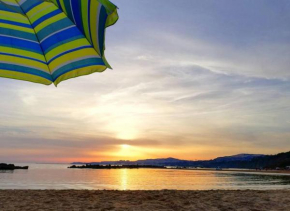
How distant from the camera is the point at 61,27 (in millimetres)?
3420

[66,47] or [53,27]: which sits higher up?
[53,27]

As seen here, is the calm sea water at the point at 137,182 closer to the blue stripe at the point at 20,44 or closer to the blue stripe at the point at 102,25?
the blue stripe at the point at 20,44

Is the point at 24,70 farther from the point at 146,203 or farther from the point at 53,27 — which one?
the point at 146,203

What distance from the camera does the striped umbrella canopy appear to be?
3.34m

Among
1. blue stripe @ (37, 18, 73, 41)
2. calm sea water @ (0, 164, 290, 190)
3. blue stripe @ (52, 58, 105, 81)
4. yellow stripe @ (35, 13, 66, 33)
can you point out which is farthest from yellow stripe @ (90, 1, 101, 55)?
calm sea water @ (0, 164, 290, 190)

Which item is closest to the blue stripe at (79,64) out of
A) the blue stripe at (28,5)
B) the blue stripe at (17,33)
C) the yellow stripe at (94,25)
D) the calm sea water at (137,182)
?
the yellow stripe at (94,25)

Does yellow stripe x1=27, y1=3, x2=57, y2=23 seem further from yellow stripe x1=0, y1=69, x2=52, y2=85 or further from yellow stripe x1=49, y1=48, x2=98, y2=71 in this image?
yellow stripe x1=0, y1=69, x2=52, y2=85

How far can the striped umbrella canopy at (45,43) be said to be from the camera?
3.34 metres

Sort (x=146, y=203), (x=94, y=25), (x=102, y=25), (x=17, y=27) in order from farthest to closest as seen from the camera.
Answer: (x=146, y=203) < (x=17, y=27) < (x=94, y=25) < (x=102, y=25)

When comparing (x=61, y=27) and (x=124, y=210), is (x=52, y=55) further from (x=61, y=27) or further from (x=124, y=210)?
(x=124, y=210)

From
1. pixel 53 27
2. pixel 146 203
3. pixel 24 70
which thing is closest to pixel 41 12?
pixel 53 27

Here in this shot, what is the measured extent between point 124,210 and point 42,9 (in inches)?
A: 250

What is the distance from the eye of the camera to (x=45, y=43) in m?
3.57

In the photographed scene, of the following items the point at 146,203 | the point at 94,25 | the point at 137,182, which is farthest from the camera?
the point at 137,182
